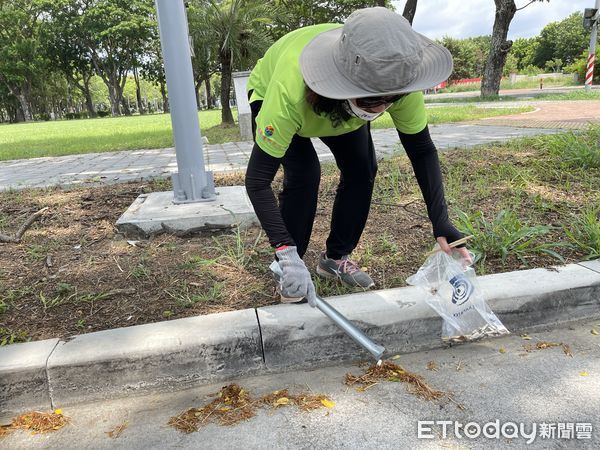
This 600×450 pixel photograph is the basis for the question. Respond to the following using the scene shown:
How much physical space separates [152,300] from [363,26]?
4.93 ft

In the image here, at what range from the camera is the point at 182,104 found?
3.30m

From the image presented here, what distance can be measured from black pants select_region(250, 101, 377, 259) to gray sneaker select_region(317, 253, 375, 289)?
42 mm

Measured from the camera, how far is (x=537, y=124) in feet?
24.2

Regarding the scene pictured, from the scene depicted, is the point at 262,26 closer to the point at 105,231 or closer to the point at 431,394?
the point at 105,231

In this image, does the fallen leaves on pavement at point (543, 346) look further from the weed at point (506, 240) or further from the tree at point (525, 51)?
the tree at point (525, 51)

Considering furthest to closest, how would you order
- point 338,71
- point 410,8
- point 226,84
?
point 410,8
point 226,84
point 338,71

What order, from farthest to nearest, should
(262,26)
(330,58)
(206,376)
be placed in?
(262,26)
(206,376)
(330,58)

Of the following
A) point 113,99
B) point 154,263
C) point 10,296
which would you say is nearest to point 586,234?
point 154,263

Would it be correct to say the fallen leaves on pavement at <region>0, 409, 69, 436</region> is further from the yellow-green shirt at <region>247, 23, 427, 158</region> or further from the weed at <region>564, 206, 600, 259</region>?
the weed at <region>564, 206, 600, 259</region>

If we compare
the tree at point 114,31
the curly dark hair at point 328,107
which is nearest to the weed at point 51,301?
the curly dark hair at point 328,107

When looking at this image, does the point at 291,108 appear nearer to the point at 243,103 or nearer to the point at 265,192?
the point at 265,192

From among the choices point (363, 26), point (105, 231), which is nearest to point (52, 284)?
point (105, 231)

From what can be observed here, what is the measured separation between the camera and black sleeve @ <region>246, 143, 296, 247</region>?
5.74ft

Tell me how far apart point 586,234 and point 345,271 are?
134 cm
